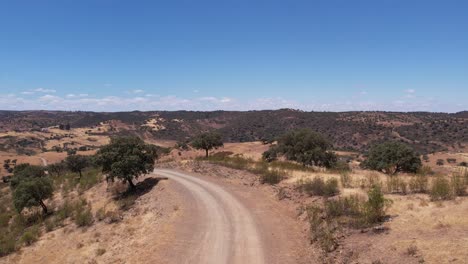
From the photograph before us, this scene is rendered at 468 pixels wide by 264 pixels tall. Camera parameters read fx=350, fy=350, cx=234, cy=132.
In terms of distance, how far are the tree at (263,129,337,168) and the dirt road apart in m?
19.8

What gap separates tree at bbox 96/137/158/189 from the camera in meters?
30.0

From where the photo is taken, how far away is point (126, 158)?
30203 mm

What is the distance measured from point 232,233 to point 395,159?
2777 centimetres

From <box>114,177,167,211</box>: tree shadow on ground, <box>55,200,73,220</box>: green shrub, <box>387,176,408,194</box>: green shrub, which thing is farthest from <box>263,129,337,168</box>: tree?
<box>55,200,73,220</box>: green shrub

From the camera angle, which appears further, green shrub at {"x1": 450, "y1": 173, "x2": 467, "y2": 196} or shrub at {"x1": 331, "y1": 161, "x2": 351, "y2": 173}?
shrub at {"x1": 331, "y1": 161, "x2": 351, "y2": 173}

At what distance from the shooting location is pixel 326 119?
154 meters

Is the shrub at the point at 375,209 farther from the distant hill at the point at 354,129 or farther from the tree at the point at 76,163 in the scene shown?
the distant hill at the point at 354,129

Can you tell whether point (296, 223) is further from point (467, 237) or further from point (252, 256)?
point (467, 237)

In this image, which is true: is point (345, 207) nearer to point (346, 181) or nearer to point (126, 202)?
point (346, 181)

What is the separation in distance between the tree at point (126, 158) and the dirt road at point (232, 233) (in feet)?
26.9

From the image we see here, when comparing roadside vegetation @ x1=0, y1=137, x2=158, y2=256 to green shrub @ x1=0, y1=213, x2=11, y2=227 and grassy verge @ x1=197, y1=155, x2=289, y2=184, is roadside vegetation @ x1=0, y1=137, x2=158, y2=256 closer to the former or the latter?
green shrub @ x1=0, y1=213, x2=11, y2=227

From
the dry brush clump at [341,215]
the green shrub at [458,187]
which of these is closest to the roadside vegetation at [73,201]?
the dry brush clump at [341,215]

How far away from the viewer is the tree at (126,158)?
3002cm

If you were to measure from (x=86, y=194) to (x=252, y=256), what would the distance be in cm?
2663
